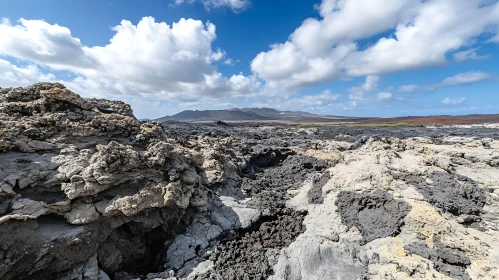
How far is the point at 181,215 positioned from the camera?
9.01 meters

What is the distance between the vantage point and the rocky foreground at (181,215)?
22.0ft

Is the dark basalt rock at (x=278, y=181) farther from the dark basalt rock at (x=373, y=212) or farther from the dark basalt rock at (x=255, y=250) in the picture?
the dark basalt rock at (x=373, y=212)

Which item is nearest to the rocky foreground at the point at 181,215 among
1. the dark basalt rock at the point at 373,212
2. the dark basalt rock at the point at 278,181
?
the dark basalt rock at the point at 373,212

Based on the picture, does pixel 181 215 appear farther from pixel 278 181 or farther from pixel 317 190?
pixel 278 181

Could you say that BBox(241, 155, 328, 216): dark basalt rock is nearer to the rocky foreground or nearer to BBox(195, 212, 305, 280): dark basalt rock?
the rocky foreground

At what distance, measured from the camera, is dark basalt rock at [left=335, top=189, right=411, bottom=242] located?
27.1ft

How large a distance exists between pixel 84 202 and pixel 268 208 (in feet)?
20.0

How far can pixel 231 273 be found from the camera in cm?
741

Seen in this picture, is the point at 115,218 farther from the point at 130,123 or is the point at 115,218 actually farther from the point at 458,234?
the point at 458,234

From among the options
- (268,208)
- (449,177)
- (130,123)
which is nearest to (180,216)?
(268,208)

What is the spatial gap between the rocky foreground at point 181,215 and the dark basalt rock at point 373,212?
36mm

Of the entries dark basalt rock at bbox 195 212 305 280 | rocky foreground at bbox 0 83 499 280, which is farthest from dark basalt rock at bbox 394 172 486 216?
dark basalt rock at bbox 195 212 305 280

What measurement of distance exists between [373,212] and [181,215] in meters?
6.51

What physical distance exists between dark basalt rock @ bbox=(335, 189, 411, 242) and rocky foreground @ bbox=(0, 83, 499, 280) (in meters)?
0.04
